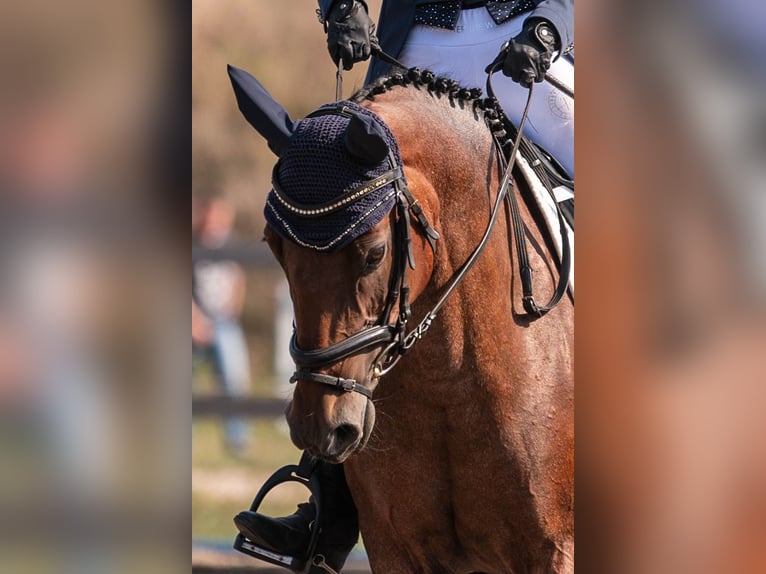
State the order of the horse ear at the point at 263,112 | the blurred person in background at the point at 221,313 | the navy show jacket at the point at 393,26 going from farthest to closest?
the blurred person in background at the point at 221,313 → the navy show jacket at the point at 393,26 → the horse ear at the point at 263,112

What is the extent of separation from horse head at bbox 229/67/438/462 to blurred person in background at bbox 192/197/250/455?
5628mm

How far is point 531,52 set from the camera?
2576mm

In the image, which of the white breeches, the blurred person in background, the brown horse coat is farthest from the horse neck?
the blurred person in background

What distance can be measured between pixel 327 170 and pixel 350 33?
67 centimetres

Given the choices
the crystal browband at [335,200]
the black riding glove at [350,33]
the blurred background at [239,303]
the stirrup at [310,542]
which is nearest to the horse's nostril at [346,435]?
the crystal browband at [335,200]

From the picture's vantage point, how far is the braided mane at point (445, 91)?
2.56 meters

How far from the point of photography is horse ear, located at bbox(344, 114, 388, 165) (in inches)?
82.4

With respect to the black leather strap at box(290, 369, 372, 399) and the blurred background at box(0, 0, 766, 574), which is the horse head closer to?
the black leather strap at box(290, 369, 372, 399)

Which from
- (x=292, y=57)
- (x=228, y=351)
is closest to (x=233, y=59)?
(x=292, y=57)

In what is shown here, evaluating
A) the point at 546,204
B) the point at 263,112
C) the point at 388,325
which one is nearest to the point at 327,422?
the point at 388,325

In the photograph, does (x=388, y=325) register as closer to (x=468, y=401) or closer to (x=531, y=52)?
(x=468, y=401)
